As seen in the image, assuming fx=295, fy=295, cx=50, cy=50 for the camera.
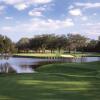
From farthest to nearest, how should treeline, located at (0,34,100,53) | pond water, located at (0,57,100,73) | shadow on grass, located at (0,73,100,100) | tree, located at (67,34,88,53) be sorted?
tree, located at (67,34,88,53) → treeline, located at (0,34,100,53) → pond water, located at (0,57,100,73) → shadow on grass, located at (0,73,100,100)

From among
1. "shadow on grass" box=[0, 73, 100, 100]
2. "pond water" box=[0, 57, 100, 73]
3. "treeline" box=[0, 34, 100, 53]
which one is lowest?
"pond water" box=[0, 57, 100, 73]

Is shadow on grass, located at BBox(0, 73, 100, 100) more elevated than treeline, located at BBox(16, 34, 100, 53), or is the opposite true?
treeline, located at BBox(16, 34, 100, 53)

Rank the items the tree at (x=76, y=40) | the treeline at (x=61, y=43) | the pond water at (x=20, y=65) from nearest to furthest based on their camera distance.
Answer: the pond water at (x=20, y=65) < the treeline at (x=61, y=43) < the tree at (x=76, y=40)

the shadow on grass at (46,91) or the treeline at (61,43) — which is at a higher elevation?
the treeline at (61,43)

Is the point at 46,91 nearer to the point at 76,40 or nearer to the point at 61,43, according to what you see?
the point at 61,43

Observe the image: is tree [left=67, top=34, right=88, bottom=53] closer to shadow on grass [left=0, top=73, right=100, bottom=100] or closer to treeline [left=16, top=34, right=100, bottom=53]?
treeline [left=16, top=34, right=100, bottom=53]

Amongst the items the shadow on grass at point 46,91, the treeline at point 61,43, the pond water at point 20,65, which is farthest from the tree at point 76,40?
the shadow on grass at point 46,91

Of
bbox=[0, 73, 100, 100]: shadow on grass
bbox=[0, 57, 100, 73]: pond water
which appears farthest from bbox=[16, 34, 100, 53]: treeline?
bbox=[0, 73, 100, 100]: shadow on grass

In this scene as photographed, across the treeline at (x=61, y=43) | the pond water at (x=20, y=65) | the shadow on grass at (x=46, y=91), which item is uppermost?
the treeline at (x=61, y=43)

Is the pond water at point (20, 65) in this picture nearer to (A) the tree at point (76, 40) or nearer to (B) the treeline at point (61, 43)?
(B) the treeline at point (61, 43)

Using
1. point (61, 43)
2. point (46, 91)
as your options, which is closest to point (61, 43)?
point (61, 43)

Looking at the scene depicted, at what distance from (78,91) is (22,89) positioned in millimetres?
2691

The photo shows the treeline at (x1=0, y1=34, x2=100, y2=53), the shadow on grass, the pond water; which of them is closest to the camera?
the shadow on grass

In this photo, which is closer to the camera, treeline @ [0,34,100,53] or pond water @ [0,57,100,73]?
pond water @ [0,57,100,73]
